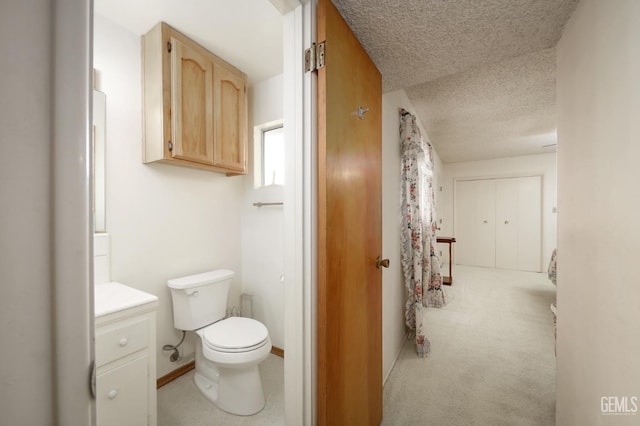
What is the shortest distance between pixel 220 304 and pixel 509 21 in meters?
2.41

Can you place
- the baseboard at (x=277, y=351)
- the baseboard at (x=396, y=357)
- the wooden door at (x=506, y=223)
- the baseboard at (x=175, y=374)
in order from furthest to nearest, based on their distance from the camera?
1. the wooden door at (x=506, y=223)
2. the baseboard at (x=277, y=351)
3. the baseboard at (x=396, y=357)
4. the baseboard at (x=175, y=374)

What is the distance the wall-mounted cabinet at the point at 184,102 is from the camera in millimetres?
1562

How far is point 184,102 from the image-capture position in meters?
1.64

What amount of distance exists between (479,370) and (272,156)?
2.50 metres

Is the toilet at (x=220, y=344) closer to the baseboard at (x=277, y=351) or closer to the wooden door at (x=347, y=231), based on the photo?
the baseboard at (x=277, y=351)

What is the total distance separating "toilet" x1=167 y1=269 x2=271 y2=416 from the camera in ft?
4.77

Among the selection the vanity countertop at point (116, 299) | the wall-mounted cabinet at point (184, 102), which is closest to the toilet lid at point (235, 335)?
the vanity countertop at point (116, 299)

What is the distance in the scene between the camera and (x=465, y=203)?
5.47 metres

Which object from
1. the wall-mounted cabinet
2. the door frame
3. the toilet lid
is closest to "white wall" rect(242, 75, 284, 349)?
the wall-mounted cabinet

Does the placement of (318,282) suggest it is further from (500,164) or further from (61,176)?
(500,164)

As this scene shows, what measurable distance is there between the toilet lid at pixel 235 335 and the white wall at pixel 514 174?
491 cm

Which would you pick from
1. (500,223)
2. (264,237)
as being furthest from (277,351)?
(500,223)

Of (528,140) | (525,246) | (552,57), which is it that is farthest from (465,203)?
(552,57)

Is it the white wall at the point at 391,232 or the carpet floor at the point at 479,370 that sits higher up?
the white wall at the point at 391,232
